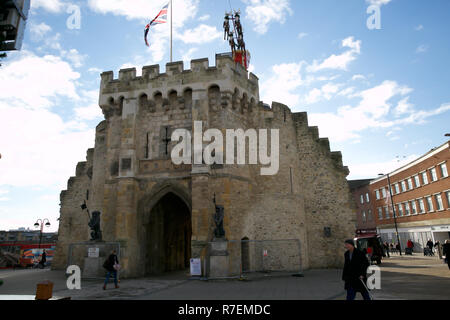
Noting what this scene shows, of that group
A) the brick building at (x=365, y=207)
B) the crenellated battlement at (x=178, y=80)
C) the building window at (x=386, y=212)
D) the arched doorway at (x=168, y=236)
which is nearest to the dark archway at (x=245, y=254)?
the arched doorway at (x=168, y=236)

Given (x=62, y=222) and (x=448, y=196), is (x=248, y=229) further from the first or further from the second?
(x=448, y=196)

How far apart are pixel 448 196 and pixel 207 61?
24.3 m

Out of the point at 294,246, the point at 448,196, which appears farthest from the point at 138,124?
the point at 448,196

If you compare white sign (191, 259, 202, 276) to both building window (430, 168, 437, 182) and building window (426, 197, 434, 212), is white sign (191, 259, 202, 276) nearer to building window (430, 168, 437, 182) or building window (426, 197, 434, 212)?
building window (430, 168, 437, 182)

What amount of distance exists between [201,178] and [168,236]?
21.0ft

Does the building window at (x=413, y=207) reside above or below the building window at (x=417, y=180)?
below

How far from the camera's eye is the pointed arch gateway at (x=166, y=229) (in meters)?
16.6

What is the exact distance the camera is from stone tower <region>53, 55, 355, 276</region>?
1585 cm

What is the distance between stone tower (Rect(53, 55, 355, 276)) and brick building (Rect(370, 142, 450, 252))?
566 inches

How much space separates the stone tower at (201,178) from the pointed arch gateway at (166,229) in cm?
6

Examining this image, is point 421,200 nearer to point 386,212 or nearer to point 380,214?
point 386,212

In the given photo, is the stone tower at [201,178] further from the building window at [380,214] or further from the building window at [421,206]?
the building window at [380,214]

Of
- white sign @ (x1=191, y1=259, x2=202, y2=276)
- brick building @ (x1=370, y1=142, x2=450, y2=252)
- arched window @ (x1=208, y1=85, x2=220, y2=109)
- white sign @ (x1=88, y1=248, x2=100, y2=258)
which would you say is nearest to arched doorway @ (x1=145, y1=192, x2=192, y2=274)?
white sign @ (x1=88, y1=248, x2=100, y2=258)

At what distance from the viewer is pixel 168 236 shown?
64.0 feet
